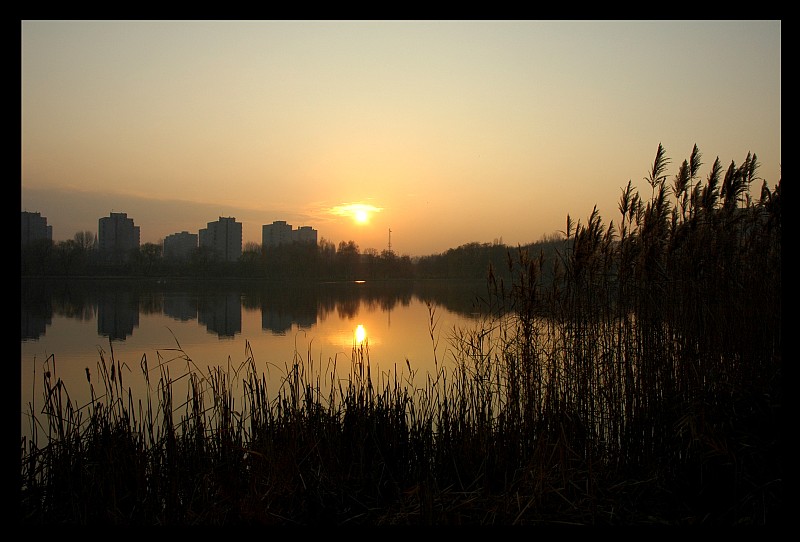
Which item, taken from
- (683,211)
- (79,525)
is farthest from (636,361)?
(79,525)

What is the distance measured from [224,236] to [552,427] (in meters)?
48.5

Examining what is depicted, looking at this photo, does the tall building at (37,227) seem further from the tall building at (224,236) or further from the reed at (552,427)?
the tall building at (224,236)

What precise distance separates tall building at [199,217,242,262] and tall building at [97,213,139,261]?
40.5 ft

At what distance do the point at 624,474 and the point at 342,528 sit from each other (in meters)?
2.07

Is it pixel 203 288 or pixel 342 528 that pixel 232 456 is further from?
pixel 203 288

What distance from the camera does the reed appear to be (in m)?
3.33

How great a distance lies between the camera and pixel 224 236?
49.0 meters

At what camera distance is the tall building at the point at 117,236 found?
3155 centimetres

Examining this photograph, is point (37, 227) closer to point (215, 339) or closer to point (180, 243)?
point (215, 339)

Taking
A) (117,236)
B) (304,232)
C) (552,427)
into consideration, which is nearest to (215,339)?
(552,427)

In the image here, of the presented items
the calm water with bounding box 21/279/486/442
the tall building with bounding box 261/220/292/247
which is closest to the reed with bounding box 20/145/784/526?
the calm water with bounding box 21/279/486/442

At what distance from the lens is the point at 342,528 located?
10.3 feet

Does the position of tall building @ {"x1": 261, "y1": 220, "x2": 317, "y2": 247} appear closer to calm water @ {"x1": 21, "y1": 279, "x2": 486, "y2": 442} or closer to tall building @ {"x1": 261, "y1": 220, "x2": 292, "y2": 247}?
tall building @ {"x1": 261, "y1": 220, "x2": 292, "y2": 247}
